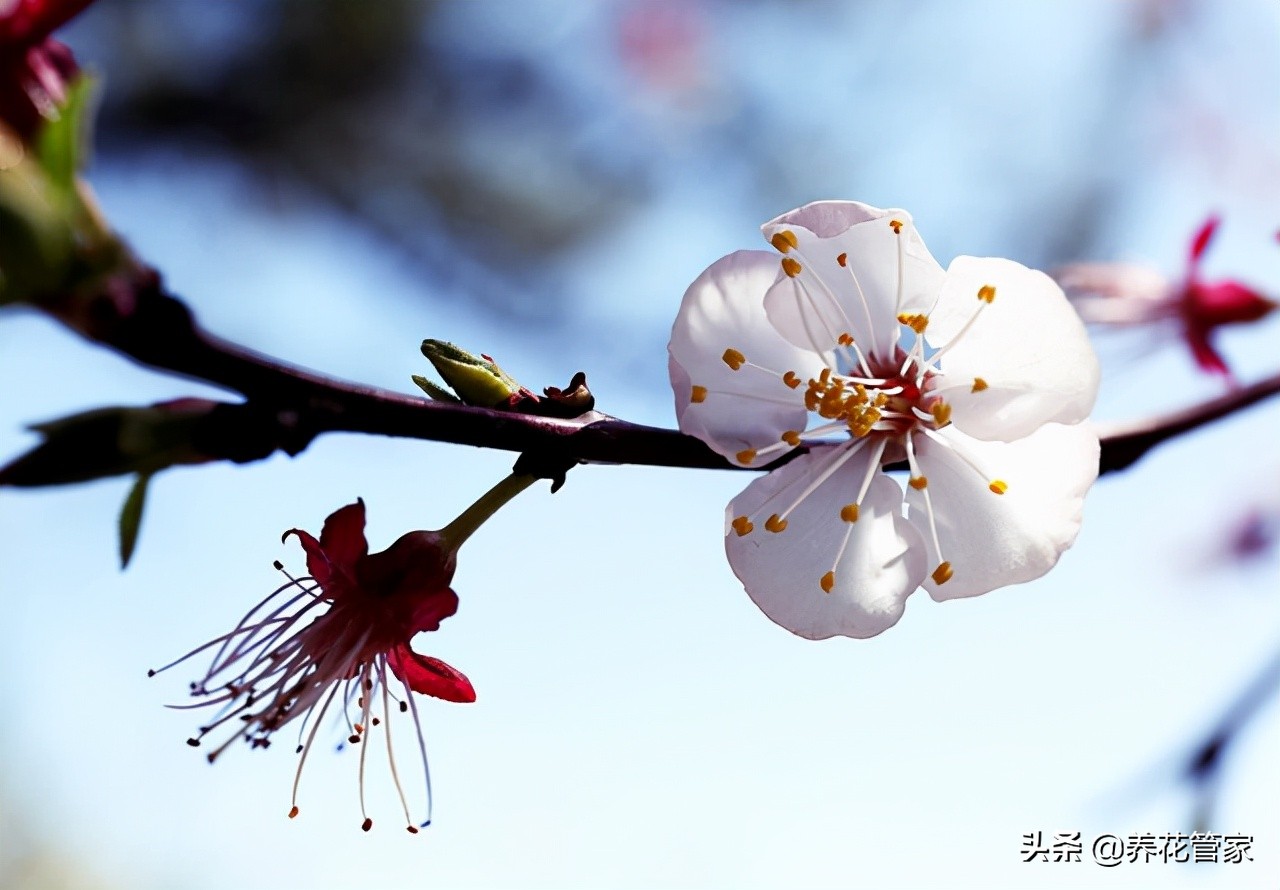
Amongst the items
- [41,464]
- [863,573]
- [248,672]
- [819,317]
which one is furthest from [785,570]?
[41,464]

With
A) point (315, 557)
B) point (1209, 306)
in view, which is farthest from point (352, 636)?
point (1209, 306)

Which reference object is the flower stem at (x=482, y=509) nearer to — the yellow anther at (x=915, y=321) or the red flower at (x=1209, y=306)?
the yellow anther at (x=915, y=321)

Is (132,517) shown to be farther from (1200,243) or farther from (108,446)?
(1200,243)

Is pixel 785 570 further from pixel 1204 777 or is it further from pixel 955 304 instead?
pixel 1204 777

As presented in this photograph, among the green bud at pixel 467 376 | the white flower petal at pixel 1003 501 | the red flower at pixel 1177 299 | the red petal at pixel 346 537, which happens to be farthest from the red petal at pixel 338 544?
the red flower at pixel 1177 299

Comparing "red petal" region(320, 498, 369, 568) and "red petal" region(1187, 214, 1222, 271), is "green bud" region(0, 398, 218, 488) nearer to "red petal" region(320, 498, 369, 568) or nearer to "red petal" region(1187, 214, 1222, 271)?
"red petal" region(320, 498, 369, 568)
